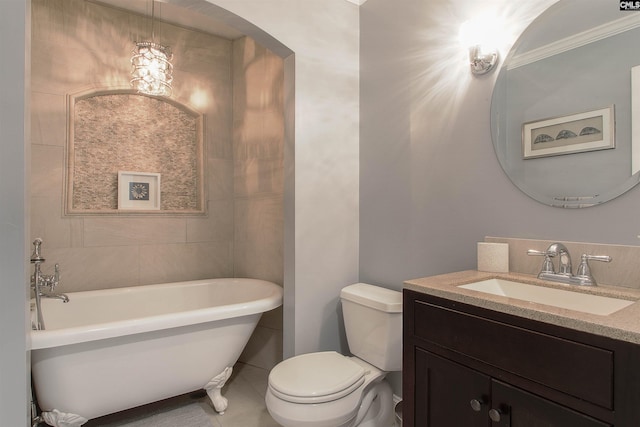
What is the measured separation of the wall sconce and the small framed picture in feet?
8.06

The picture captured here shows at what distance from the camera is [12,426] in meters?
1.27

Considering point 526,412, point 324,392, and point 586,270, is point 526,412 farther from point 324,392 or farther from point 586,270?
point 324,392

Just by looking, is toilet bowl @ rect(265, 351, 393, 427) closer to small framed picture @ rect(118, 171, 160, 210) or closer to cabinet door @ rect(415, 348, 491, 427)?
cabinet door @ rect(415, 348, 491, 427)

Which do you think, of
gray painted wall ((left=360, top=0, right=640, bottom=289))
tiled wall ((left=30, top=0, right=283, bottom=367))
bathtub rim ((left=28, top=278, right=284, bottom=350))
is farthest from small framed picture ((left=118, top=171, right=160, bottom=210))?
gray painted wall ((left=360, top=0, right=640, bottom=289))

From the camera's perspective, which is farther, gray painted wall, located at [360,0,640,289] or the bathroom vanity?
gray painted wall, located at [360,0,640,289]

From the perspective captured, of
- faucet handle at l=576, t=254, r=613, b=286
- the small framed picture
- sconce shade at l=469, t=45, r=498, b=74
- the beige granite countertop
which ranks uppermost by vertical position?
sconce shade at l=469, t=45, r=498, b=74

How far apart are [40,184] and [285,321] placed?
196cm

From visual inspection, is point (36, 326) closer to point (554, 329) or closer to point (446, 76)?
point (554, 329)

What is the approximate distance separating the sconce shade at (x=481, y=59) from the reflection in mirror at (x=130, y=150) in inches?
89.6

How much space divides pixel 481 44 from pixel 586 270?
1.09 m

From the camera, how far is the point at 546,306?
0.99 metres

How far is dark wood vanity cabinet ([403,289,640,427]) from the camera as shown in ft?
2.70

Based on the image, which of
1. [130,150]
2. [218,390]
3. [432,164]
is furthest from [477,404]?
[130,150]

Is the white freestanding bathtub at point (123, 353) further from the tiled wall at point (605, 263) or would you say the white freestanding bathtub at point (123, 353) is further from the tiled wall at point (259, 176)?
the tiled wall at point (605, 263)
